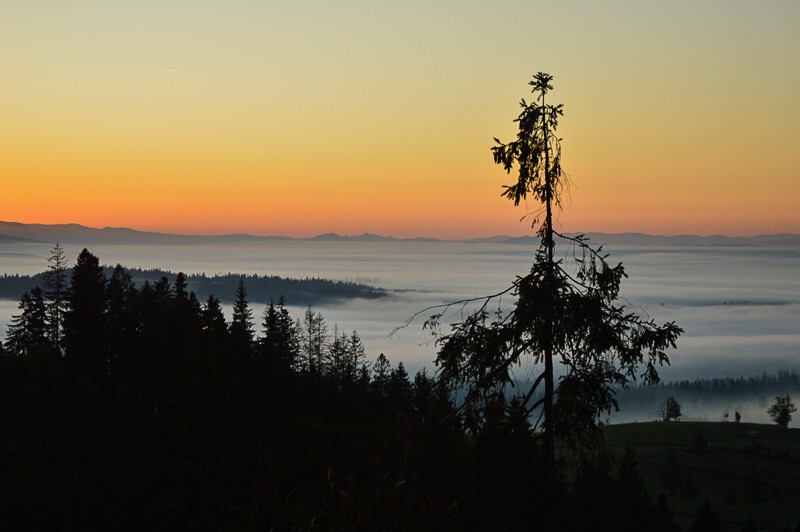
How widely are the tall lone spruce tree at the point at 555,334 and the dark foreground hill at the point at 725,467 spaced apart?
9487 cm

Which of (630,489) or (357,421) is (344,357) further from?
(357,421)

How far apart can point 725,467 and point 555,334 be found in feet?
441

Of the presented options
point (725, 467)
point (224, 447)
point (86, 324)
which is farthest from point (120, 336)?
point (725, 467)

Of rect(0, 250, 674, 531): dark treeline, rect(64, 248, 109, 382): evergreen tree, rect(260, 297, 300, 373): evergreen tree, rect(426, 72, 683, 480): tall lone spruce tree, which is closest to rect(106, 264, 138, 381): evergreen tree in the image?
rect(0, 250, 674, 531): dark treeline

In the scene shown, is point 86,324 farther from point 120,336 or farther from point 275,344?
point 275,344

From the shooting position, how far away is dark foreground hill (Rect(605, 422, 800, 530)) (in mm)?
102500

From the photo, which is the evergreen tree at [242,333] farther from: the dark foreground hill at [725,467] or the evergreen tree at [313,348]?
the dark foreground hill at [725,467]

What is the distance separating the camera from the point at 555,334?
1007cm

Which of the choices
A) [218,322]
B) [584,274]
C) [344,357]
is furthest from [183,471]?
[344,357]

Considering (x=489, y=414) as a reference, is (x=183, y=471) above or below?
below

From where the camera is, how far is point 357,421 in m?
10.2

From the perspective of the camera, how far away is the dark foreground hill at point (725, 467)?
102500 millimetres

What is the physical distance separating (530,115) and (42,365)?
115 feet

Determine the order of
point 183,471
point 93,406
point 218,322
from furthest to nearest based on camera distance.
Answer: point 93,406 → point 218,322 → point 183,471
